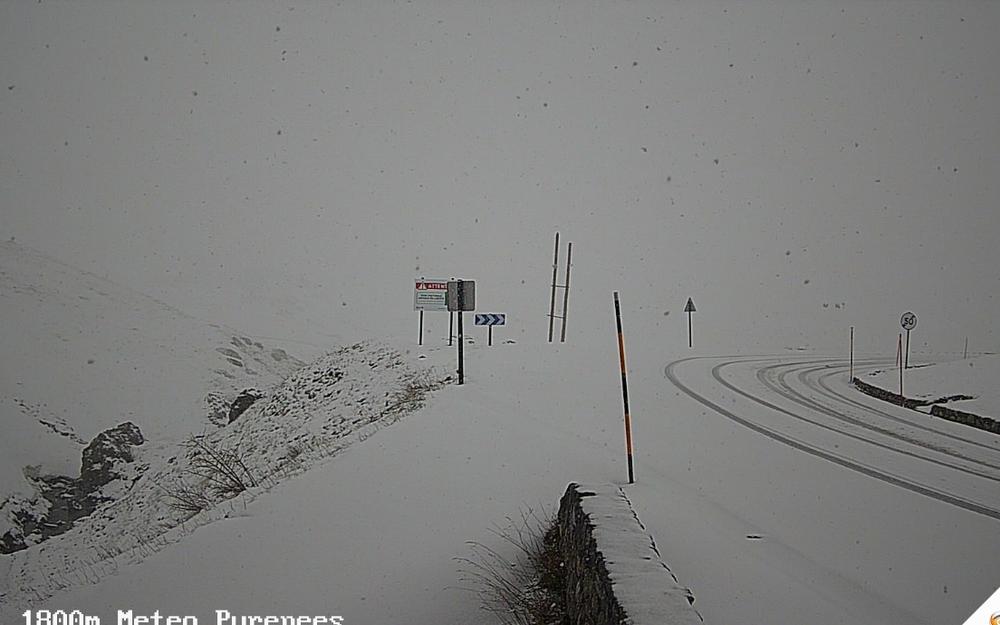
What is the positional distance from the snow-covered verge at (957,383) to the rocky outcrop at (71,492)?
22.9 metres

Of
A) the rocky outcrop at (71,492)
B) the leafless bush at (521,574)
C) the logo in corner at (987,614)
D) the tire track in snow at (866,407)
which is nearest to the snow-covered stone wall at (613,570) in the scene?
the leafless bush at (521,574)

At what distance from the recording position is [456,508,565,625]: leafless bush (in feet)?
19.9

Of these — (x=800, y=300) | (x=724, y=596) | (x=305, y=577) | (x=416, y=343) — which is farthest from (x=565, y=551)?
(x=800, y=300)

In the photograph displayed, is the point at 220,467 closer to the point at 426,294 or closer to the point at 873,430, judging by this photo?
the point at 426,294

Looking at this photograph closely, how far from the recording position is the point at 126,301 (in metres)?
40.3

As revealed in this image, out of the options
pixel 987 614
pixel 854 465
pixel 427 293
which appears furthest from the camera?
pixel 427 293

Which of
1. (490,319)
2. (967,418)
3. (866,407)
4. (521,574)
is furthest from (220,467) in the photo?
(967,418)

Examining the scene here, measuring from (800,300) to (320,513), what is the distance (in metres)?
56.3

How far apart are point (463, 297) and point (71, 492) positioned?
15.6 meters

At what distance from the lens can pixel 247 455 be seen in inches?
938

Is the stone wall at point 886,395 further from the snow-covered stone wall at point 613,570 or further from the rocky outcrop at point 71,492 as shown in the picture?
the rocky outcrop at point 71,492

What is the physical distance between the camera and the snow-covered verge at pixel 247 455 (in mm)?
15430

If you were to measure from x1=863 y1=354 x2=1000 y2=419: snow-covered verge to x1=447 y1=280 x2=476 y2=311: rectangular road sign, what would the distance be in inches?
419

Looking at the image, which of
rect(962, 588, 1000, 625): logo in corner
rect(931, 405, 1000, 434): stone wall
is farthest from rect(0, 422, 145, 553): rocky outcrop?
rect(931, 405, 1000, 434): stone wall
